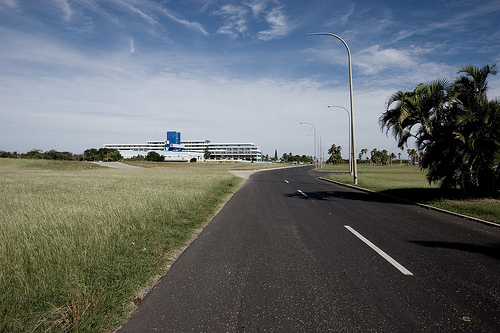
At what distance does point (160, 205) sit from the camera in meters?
9.30

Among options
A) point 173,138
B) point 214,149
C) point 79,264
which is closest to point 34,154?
point 173,138

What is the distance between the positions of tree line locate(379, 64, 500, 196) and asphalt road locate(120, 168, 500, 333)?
4381 millimetres

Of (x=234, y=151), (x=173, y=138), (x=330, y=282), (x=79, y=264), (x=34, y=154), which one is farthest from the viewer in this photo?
(x=234, y=151)

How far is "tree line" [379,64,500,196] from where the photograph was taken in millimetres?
9891

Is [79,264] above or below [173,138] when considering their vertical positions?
below

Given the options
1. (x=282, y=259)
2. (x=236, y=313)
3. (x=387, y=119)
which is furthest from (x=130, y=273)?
(x=387, y=119)

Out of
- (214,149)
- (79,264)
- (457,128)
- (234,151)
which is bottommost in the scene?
(79,264)

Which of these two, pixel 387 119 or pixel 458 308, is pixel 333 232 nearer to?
pixel 458 308

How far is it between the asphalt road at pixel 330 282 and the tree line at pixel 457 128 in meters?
Answer: 4.38

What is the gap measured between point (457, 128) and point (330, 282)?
31.8 feet

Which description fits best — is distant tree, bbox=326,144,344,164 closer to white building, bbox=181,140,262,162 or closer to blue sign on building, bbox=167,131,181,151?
white building, bbox=181,140,262,162

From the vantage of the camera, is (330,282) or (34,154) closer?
(330,282)

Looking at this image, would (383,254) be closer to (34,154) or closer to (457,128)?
(457,128)

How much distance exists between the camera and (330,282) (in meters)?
3.79
